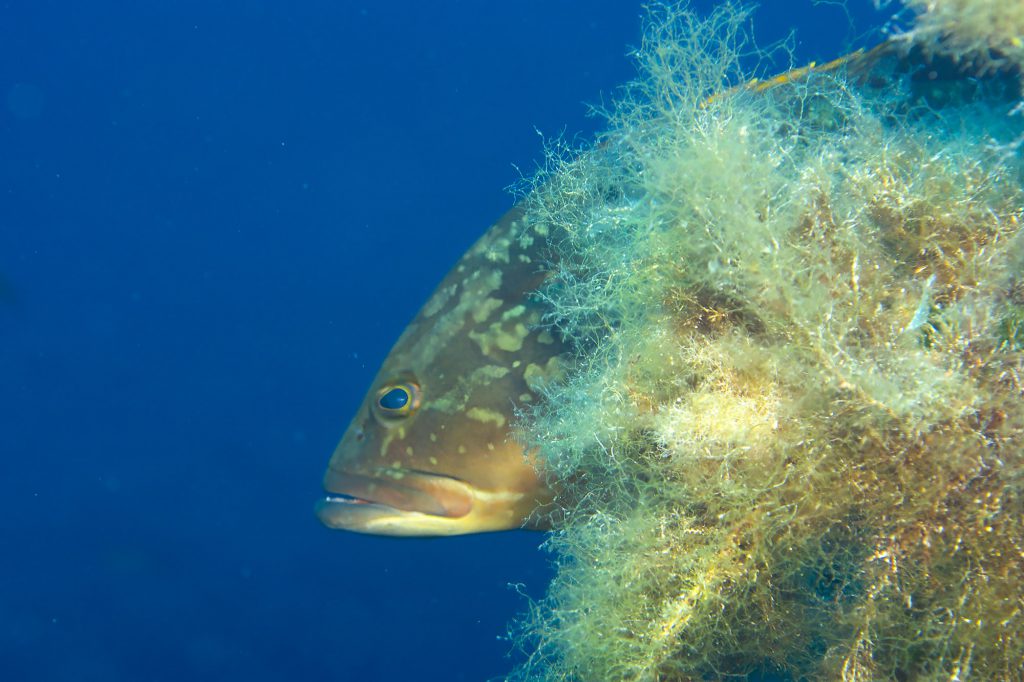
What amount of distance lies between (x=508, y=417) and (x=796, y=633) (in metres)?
1.58

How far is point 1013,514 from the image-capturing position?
174 cm

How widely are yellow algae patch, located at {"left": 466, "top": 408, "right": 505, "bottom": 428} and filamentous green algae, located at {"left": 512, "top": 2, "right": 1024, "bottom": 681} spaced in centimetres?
79

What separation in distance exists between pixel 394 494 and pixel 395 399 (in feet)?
1.67

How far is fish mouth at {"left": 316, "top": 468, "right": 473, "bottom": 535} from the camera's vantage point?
3.32 m

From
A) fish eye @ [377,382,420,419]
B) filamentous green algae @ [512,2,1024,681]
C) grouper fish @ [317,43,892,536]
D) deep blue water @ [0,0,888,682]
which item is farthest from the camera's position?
deep blue water @ [0,0,888,682]

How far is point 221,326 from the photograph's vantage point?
34.4 m

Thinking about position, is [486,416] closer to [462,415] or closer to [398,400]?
[462,415]

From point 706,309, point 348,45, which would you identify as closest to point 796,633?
point 706,309

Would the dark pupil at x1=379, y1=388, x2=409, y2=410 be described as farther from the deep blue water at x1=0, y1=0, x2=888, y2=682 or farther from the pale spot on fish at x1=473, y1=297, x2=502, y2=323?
the deep blue water at x1=0, y1=0, x2=888, y2=682

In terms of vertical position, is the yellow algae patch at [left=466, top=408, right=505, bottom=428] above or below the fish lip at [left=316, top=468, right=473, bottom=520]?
above

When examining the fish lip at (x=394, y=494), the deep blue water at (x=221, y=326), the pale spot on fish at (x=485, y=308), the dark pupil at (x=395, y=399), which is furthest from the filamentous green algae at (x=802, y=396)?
the deep blue water at (x=221, y=326)

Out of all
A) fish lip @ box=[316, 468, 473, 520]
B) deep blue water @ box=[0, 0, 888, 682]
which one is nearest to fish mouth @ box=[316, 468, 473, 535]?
fish lip @ box=[316, 468, 473, 520]

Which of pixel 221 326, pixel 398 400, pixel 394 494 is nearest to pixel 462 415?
pixel 398 400

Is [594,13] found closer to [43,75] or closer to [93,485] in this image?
[43,75]
